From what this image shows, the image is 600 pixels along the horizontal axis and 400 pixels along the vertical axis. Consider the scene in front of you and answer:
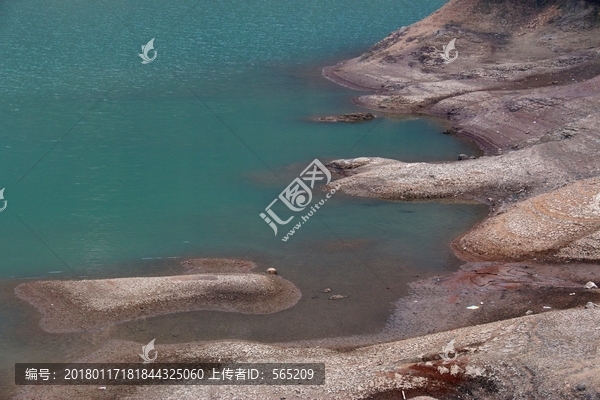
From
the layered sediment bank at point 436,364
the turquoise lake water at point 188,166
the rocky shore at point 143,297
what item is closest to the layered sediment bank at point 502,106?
the turquoise lake water at point 188,166

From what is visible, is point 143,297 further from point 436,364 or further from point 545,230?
point 545,230

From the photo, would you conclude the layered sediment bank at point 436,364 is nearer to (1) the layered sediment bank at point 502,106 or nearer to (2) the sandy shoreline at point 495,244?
(2) the sandy shoreline at point 495,244

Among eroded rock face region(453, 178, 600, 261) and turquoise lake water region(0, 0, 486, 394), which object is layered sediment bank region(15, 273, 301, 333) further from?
eroded rock face region(453, 178, 600, 261)

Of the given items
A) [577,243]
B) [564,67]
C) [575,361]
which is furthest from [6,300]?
[564,67]

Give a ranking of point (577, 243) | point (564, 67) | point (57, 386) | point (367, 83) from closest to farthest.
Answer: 1. point (57, 386)
2. point (577, 243)
3. point (564, 67)
4. point (367, 83)

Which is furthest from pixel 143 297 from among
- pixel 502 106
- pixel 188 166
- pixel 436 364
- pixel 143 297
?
pixel 502 106

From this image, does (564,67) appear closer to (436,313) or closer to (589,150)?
(589,150)
